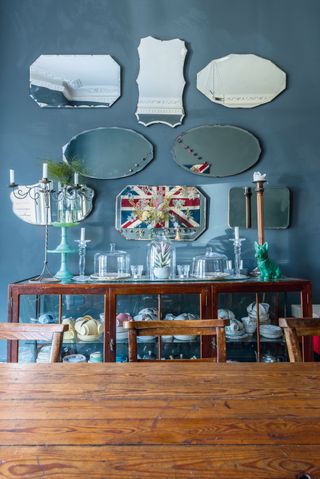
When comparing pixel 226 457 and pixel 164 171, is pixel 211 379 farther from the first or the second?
pixel 164 171

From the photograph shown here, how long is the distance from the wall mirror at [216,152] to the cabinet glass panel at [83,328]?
1.14 m

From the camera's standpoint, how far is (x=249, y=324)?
1823 mm

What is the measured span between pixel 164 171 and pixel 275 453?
73.8 inches

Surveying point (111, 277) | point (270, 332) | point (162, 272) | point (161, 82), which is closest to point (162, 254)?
point (162, 272)

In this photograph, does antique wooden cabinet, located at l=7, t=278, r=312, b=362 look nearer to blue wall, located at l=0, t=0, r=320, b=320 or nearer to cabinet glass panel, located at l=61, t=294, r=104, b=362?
cabinet glass panel, located at l=61, t=294, r=104, b=362

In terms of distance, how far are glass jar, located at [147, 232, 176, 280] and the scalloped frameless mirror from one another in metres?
0.88

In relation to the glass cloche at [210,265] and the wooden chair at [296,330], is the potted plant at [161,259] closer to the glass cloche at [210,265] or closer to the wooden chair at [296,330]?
the glass cloche at [210,265]

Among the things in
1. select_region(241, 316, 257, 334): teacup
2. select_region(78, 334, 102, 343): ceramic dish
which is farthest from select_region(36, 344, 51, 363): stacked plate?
select_region(241, 316, 257, 334): teacup

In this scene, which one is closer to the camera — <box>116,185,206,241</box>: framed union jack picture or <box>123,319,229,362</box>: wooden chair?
<box>123,319,229,362</box>: wooden chair

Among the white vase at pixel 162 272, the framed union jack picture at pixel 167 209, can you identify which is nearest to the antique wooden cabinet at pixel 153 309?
the white vase at pixel 162 272

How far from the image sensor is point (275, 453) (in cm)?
57

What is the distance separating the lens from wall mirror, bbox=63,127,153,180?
7.23 ft

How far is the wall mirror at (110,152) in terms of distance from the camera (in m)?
2.20

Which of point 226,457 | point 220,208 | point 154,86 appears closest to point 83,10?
point 154,86
